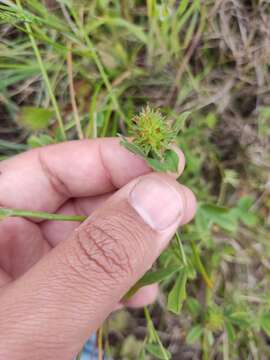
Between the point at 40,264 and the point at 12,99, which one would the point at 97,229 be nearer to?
the point at 40,264

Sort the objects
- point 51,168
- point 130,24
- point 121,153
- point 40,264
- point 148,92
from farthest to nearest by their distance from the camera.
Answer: point 148,92
point 130,24
point 51,168
point 121,153
point 40,264

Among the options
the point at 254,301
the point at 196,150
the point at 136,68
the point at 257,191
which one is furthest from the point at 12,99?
the point at 254,301

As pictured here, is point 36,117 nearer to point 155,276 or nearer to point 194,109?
point 194,109

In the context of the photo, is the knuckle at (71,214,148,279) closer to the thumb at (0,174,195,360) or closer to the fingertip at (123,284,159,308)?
the thumb at (0,174,195,360)

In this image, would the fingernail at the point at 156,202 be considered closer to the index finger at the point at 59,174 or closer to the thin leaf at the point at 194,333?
the index finger at the point at 59,174

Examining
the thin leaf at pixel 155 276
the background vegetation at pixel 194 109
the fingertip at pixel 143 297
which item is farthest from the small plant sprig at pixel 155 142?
the fingertip at pixel 143 297

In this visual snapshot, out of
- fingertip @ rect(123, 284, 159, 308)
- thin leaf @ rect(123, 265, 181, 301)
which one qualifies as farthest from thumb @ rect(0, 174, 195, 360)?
fingertip @ rect(123, 284, 159, 308)

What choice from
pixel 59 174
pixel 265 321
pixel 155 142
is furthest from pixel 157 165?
pixel 265 321
